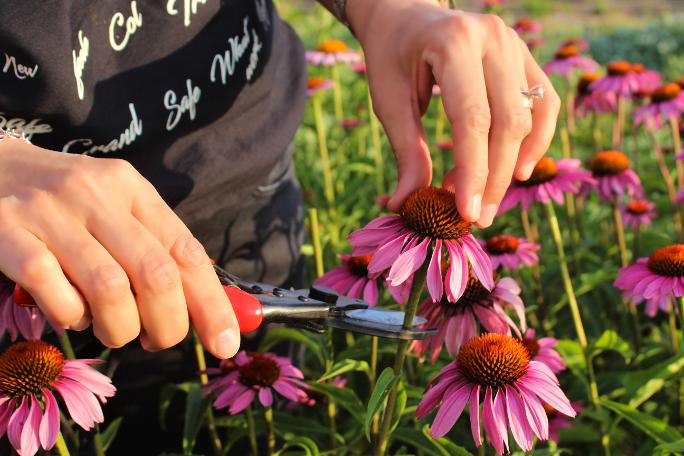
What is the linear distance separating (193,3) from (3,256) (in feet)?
2.21

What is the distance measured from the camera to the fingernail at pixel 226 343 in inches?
27.8

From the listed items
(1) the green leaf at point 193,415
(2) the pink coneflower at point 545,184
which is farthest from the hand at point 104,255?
(2) the pink coneflower at point 545,184

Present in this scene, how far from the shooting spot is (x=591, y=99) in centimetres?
249

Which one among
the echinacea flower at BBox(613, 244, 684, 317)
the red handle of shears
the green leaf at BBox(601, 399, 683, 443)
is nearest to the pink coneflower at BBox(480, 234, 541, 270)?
the echinacea flower at BBox(613, 244, 684, 317)

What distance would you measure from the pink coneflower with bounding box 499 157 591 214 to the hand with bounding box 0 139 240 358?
34.2 inches

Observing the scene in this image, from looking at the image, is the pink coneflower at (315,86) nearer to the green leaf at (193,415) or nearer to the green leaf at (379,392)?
the green leaf at (193,415)

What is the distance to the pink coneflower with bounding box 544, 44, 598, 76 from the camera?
2626mm

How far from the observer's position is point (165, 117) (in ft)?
3.99

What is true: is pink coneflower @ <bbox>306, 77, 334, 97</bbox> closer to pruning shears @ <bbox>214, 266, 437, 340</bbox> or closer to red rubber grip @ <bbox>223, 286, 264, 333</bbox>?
pruning shears @ <bbox>214, 266, 437, 340</bbox>

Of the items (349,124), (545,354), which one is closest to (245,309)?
(545,354)

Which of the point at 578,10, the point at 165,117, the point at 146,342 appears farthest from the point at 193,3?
the point at 578,10

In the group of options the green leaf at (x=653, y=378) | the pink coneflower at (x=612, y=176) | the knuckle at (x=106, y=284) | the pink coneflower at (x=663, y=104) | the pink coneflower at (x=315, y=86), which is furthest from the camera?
the pink coneflower at (x=315, y=86)

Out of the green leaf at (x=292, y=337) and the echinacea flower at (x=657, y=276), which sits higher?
the echinacea flower at (x=657, y=276)

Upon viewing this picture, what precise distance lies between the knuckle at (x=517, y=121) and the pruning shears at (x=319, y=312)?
0.24 metres
